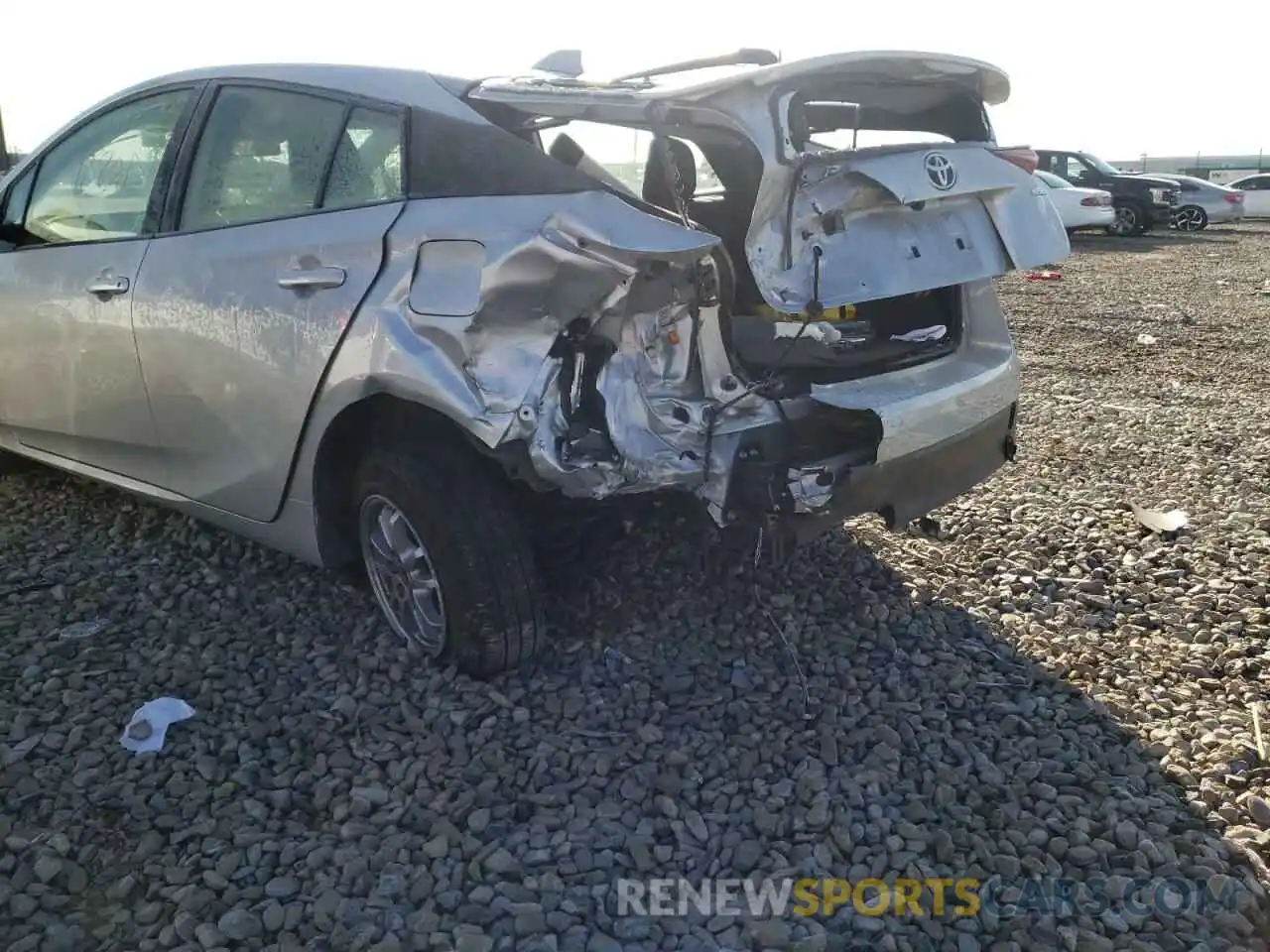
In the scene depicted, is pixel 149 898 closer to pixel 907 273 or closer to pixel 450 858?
pixel 450 858

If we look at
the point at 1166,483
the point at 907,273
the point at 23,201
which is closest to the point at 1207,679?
the point at 907,273

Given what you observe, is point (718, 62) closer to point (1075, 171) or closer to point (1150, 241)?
point (1150, 241)

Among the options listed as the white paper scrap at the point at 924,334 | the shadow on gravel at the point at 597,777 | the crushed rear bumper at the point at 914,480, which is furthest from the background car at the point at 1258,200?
the shadow on gravel at the point at 597,777

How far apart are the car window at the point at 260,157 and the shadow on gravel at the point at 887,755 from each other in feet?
5.19

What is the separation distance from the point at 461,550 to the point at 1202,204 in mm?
24634

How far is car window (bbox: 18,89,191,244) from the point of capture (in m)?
3.87

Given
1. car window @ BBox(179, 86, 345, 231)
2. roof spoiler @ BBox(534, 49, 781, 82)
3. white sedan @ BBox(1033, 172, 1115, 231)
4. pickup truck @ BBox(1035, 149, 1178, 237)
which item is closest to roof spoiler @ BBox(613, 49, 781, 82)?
roof spoiler @ BBox(534, 49, 781, 82)

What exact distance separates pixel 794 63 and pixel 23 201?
10.6ft

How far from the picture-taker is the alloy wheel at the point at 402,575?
10.8 feet

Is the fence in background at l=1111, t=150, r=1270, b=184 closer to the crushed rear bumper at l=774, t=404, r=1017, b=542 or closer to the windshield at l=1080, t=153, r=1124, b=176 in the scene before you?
the windshield at l=1080, t=153, r=1124, b=176

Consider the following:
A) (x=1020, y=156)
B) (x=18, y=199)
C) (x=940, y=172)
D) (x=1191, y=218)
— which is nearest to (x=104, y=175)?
(x=18, y=199)

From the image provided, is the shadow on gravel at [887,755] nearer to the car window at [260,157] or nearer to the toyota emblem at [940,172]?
the toyota emblem at [940,172]

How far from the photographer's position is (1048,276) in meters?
14.0

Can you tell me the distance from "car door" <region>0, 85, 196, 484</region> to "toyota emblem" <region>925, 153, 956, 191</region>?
96.6 inches
